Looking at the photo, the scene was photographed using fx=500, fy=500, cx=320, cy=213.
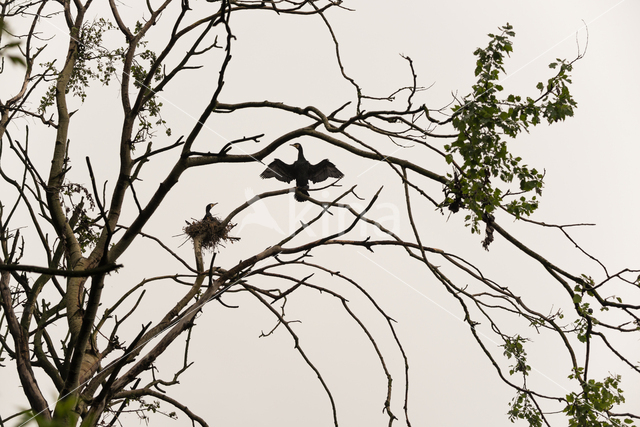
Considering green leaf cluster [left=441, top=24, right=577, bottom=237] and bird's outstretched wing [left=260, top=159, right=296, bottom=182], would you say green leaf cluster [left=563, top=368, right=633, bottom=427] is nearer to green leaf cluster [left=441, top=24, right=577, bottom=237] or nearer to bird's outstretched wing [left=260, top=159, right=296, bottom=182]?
green leaf cluster [left=441, top=24, right=577, bottom=237]

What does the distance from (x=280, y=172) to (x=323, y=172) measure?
42 cm

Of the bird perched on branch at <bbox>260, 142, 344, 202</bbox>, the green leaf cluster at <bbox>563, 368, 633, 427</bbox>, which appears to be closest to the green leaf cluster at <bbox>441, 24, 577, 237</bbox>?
the green leaf cluster at <bbox>563, 368, 633, 427</bbox>

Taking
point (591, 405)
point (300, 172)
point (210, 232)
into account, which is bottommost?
point (591, 405)

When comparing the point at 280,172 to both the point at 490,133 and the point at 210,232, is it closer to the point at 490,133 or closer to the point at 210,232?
the point at 210,232

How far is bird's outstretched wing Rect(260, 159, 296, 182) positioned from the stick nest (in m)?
0.66

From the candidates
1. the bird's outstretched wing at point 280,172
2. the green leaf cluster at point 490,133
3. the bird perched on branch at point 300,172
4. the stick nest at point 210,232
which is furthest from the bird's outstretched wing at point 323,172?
the green leaf cluster at point 490,133

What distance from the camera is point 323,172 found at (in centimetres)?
479

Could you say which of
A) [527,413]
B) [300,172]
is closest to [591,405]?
[527,413]

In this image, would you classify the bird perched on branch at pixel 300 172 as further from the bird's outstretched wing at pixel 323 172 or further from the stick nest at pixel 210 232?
the stick nest at pixel 210 232

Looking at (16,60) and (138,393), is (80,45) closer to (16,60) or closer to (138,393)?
(138,393)

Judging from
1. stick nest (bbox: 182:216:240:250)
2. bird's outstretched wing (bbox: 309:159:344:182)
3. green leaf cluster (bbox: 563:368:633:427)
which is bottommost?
green leaf cluster (bbox: 563:368:633:427)

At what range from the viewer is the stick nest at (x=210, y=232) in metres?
4.73

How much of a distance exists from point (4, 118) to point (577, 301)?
3310mm

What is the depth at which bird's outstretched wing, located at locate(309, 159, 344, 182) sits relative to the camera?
4.74 metres
